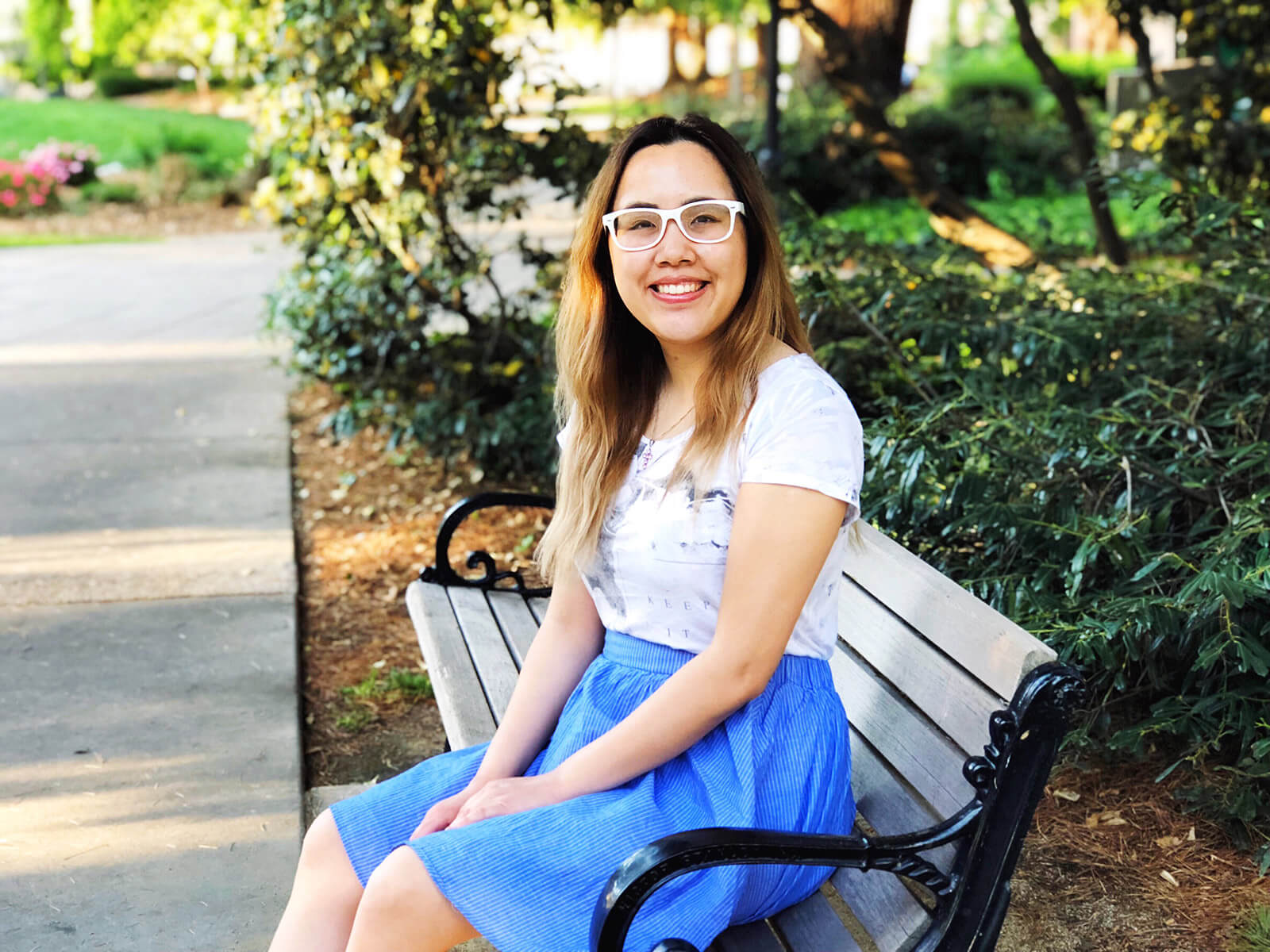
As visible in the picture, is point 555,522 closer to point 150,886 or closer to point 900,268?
point 150,886

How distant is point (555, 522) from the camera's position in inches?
94.7

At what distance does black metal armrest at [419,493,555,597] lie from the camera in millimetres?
3270

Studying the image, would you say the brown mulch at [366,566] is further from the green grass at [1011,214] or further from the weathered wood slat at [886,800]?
the green grass at [1011,214]

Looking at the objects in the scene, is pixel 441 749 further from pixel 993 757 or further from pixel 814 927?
pixel 993 757

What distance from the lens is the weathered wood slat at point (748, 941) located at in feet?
6.53

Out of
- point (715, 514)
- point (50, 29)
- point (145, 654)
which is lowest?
point (145, 654)

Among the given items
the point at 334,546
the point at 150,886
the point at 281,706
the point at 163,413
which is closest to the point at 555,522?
the point at 150,886

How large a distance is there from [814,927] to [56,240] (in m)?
14.7

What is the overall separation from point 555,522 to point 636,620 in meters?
0.26

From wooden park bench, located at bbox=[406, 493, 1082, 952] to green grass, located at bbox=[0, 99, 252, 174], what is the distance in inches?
707

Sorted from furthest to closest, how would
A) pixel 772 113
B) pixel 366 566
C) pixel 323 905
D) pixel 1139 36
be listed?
1. pixel 1139 36
2. pixel 772 113
3. pixel 366 566
4. pixel 323 905

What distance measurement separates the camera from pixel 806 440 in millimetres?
2061

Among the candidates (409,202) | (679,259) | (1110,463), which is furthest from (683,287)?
(409,202)

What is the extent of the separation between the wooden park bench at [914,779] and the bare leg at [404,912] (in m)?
0.29
